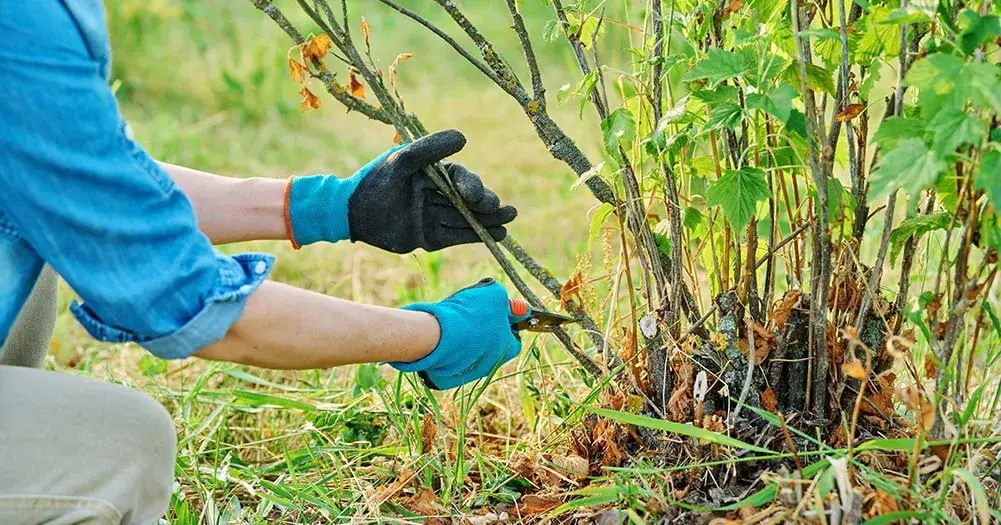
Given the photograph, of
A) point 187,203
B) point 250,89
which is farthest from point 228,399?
point 250,89

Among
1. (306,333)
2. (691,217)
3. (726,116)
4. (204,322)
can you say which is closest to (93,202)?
(204,322)

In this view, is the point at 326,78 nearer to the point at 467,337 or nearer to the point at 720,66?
the point at 467,337

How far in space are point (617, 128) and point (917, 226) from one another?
1.45 ft

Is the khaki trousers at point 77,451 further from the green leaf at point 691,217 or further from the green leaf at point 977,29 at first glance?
the green leaf at point 977,29

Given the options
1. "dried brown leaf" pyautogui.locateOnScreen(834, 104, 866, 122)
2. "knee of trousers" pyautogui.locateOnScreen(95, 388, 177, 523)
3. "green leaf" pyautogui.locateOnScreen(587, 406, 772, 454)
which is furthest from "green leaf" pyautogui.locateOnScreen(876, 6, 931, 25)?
"knee of trousers" pyautogui.locateOnScreen(95, 388, 177, 523)

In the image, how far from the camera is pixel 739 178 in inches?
51.4

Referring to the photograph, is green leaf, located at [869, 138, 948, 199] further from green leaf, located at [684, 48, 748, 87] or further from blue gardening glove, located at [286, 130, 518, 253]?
blue gardening glove, located at [286, 130, 518, 253]

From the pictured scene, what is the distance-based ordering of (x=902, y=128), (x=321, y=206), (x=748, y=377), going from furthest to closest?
1. (x=321, y=206)
2. (x=748, y=377)
3. (x=902, y=128)

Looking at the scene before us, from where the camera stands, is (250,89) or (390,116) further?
(250,89)

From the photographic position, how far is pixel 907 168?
109 centimetres

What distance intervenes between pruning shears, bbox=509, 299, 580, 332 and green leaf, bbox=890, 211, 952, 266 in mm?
517

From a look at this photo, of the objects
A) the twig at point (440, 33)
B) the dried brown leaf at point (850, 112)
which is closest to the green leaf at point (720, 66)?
the dried brown leaf at point (850, 112)

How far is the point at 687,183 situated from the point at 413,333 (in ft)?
1.68

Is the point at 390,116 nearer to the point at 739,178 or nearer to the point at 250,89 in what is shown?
the point at 739,178
